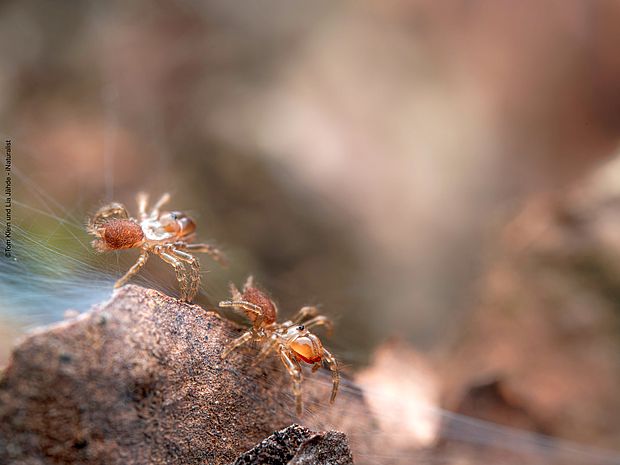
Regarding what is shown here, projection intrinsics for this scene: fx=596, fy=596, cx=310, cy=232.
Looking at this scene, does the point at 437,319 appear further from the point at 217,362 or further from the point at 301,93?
the point at 217,362

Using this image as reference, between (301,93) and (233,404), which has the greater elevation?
(301,93)

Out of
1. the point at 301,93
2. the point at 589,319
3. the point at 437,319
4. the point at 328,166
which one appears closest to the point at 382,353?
the point at 437,319

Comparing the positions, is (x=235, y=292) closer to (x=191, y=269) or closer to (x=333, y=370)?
(x=191, y=269)

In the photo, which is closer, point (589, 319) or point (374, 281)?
point (589, 319)

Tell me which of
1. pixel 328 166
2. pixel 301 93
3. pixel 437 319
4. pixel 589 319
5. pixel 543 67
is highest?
pixel 543 67

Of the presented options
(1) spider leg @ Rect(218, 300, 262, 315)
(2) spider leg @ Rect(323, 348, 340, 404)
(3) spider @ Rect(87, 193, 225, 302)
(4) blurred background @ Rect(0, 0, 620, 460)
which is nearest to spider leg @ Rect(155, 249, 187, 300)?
(3) spider @ Rect(87, 193, 225, 302)

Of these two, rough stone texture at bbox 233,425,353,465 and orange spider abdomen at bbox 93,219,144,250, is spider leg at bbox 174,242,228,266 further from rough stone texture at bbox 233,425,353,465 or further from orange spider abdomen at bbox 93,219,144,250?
rough stone texture at bbox 233,425,353,465

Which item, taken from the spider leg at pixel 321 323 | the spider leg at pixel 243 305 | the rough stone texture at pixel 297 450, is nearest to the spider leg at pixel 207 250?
the spider leg at pixel 243 305
